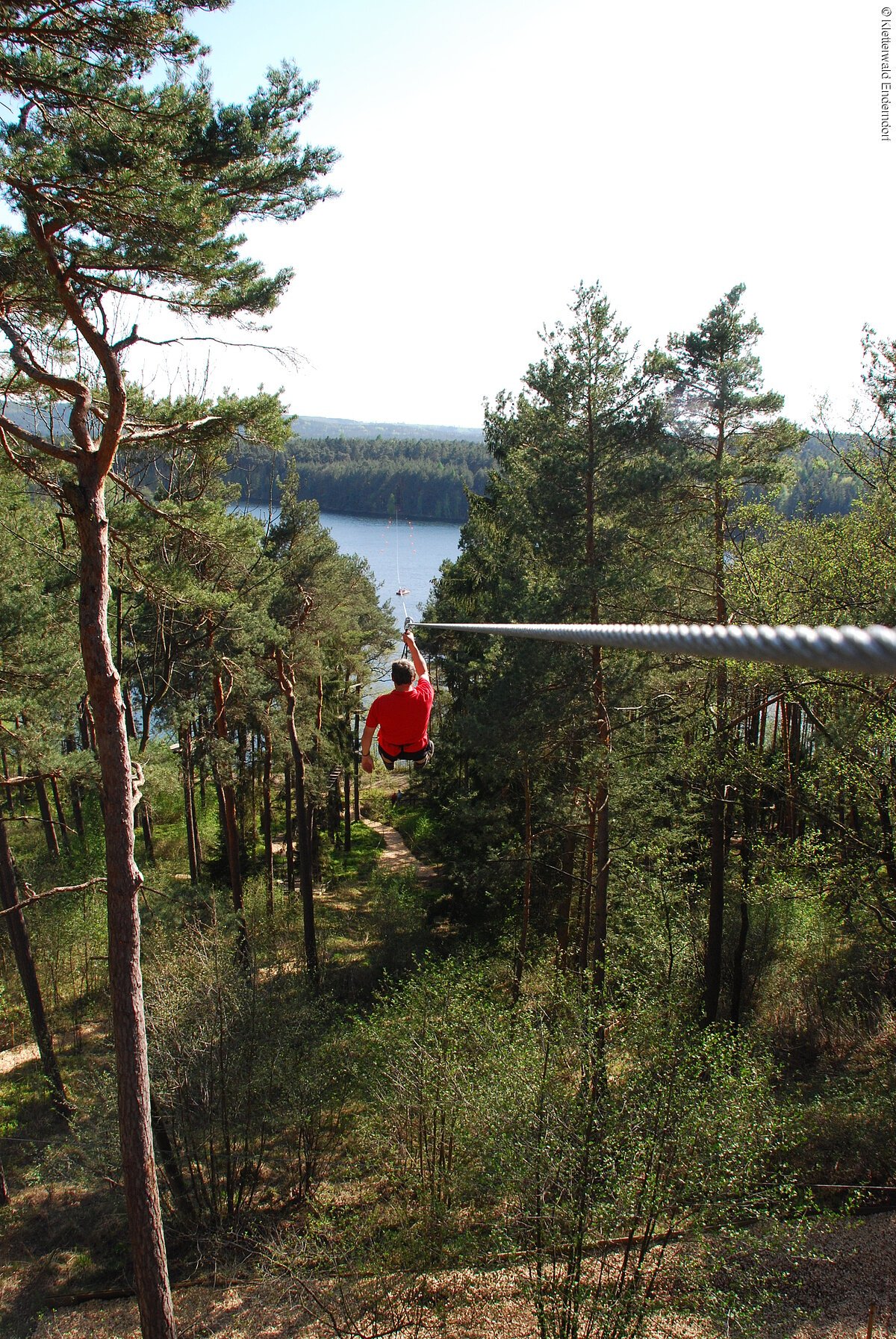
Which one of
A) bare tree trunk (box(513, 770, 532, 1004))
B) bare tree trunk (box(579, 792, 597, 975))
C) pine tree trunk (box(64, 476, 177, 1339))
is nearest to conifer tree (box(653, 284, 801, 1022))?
bare tree trunk (box(579, 792, 597, 975))

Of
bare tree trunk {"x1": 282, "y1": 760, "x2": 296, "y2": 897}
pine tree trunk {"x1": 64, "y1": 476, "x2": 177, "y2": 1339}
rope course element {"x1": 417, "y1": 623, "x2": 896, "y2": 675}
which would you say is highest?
rope course element {"x1": 417, "y1": 623, "x2": 896, "y2": 675}

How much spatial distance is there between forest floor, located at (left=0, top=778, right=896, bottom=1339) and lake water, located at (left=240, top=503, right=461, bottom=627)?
21.4m

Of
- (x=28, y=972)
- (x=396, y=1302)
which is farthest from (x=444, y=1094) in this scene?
(x=28, y=972)

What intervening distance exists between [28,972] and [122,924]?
7.52 m

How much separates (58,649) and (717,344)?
10059 millimetres

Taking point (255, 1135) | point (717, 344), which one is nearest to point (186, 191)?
point (717, 344)

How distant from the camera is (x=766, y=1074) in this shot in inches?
286

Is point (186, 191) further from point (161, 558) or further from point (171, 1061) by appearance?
point (171, 1061)

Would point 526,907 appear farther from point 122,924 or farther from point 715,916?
point 122,924

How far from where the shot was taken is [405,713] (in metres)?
5.11

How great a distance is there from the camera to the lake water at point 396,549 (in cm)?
3105

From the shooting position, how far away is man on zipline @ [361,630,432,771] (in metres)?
5.07

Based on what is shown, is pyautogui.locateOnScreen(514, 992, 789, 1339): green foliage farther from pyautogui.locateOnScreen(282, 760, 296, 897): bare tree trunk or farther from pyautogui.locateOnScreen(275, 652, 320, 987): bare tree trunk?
pyautogui.locateOnScreen(282, 760, 296, 897): bare tree trunk

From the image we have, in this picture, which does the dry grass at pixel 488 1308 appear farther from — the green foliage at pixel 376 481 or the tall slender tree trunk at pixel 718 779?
the green foliage at pixel 376 481
